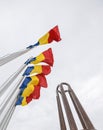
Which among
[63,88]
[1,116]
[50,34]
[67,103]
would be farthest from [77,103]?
[50,34]

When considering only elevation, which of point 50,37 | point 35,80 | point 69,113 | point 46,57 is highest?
point 35,80

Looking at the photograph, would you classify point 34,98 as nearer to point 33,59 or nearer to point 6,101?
point 33,59

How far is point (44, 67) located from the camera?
759 centimetres

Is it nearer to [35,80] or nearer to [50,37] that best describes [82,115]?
[50,37]

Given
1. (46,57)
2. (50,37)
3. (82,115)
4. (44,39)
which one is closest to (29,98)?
(46,57)

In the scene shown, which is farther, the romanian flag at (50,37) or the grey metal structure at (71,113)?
the romanian flag at (50,37)

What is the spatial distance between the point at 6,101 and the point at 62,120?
9.81 ft

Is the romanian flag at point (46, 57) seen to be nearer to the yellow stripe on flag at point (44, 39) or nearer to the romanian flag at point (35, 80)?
the yellow stripe on flag at point (44, 39)

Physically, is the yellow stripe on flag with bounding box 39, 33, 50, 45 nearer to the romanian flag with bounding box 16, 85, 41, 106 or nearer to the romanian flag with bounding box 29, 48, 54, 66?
the romanian flag with bounding box 29, 48, 54, 66

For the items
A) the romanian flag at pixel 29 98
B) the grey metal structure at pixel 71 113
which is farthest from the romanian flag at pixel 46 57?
the grey metal structure at pixel 71 113

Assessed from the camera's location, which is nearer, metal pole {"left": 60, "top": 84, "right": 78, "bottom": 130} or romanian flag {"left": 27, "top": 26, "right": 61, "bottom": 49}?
metal pole {"left": 60, "top": 84, "right": 78, "bottom": 130}

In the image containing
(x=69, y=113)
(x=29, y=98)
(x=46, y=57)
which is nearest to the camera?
(x=69, y=113)

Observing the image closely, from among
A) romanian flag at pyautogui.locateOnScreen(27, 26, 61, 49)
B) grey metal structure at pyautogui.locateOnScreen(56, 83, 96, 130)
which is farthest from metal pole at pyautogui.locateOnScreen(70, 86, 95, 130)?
romanian flag at pyautogui.locateOnScreen(27, 26, 61, 49)

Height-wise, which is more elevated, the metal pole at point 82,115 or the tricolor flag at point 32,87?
the tricolor flag at point 32,87
